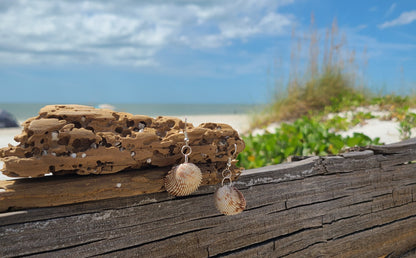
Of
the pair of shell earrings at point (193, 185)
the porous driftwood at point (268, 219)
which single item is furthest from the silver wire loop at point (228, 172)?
the porous driftwood at point (268, 219)

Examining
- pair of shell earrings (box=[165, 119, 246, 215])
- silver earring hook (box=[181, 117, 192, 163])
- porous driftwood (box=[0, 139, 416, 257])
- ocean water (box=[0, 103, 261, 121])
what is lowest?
porous driftwood (box=[0, 139, 416, 257])

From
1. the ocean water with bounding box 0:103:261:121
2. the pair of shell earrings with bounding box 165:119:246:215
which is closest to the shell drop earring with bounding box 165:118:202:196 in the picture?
the pair of shell earrings with bounding box 165:119:246:215

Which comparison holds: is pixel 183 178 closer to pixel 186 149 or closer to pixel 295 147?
pixel 186 149

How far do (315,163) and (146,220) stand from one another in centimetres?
122

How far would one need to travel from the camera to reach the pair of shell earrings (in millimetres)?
1579

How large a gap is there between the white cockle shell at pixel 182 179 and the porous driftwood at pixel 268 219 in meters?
0.12

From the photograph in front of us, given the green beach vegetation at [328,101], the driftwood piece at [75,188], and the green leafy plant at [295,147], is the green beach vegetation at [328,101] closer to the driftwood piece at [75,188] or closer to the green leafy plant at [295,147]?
the green leafy plant at [295,147]

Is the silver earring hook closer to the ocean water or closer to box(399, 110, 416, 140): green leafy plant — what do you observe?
the ocean water

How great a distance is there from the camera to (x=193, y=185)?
1.63m

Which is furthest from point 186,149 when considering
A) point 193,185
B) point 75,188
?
point 75,188

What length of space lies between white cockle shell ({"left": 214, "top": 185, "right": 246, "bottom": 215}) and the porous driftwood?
4.5 inches

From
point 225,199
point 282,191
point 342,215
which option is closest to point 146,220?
point 225,199

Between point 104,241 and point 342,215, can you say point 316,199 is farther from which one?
point 104,241

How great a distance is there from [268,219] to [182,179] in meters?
0.77
